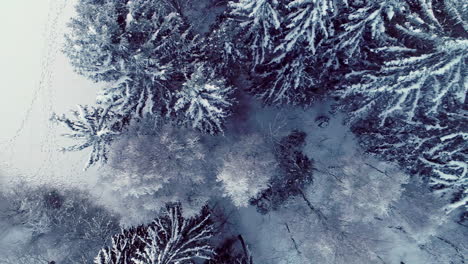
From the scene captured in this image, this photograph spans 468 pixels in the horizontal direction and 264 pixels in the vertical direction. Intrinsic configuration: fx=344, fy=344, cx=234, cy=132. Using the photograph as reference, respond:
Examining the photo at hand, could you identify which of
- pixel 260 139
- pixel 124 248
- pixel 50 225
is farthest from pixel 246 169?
pixel 50 225

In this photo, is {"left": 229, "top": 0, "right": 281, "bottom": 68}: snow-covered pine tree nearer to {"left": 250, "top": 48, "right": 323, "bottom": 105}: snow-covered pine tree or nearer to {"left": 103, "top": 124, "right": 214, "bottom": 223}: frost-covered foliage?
{"left": 250, "top": 48, "right": 323, "bottom": 105}: snow-covered pine tree

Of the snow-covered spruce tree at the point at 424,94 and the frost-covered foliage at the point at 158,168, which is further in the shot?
the frost-covered foliage at the point at 158,168

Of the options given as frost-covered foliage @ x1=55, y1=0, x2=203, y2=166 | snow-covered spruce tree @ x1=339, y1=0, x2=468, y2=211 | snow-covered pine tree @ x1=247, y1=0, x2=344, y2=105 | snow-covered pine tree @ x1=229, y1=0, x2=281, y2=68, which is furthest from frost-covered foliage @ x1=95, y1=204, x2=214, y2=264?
snow-covered spruce tree @ x1=339, y1=0, x2=468, y2=211

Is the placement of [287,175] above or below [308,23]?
below

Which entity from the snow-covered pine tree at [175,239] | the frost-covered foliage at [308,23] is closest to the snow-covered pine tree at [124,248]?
the snow-covered pine tree at [175,239]

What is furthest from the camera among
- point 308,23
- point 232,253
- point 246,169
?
point 232,253

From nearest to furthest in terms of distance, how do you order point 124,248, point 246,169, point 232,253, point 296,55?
1. point 296,55
2. point 124,248
3. point 246,169
4. point 232,253

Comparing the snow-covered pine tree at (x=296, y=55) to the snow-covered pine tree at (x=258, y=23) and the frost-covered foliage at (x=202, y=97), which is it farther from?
the frost-covered foliage at (x=202, y=97)

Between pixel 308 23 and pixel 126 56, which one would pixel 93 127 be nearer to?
pixel 126 56
